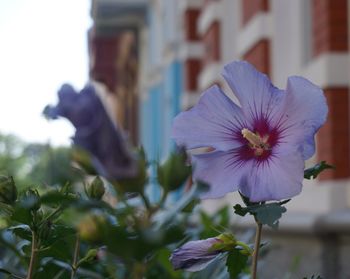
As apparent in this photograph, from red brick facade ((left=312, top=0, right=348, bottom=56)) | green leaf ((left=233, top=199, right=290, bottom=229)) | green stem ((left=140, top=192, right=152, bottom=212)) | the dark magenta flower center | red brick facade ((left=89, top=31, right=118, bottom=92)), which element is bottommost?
red brick facade ((left=89, top=31, right=118, bottom=92))

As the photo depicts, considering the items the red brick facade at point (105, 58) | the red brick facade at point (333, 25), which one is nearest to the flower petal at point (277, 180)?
the red brick facade at point (333, 25)

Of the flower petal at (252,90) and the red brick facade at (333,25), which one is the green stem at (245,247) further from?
the red brick facade at (333,25)

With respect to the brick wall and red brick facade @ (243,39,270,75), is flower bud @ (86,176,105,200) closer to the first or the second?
the brick wall

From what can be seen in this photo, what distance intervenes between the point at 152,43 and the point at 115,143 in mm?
11761

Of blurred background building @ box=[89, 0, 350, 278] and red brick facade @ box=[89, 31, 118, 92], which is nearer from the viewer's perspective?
blurred background building @ box=[89, 0, 350, 278]

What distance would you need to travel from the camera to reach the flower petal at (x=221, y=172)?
2.30 ft

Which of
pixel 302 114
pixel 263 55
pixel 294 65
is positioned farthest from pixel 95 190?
pixel 263 55

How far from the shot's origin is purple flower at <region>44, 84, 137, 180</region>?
0.50 m

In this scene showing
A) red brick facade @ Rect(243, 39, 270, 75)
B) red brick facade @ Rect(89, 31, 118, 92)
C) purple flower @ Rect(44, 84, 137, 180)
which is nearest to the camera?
purple flower @ Rect(44, 84, 137, 180)

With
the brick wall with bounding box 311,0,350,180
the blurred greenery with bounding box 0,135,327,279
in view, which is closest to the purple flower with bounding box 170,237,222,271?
the blurred greenery with bounding box 0,135,327,279

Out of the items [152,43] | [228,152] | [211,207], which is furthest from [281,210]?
[152,43]

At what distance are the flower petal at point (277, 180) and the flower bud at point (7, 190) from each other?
0.63 feet

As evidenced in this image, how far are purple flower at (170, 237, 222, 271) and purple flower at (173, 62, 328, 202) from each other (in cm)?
5

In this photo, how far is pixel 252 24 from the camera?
5395 millimetres
